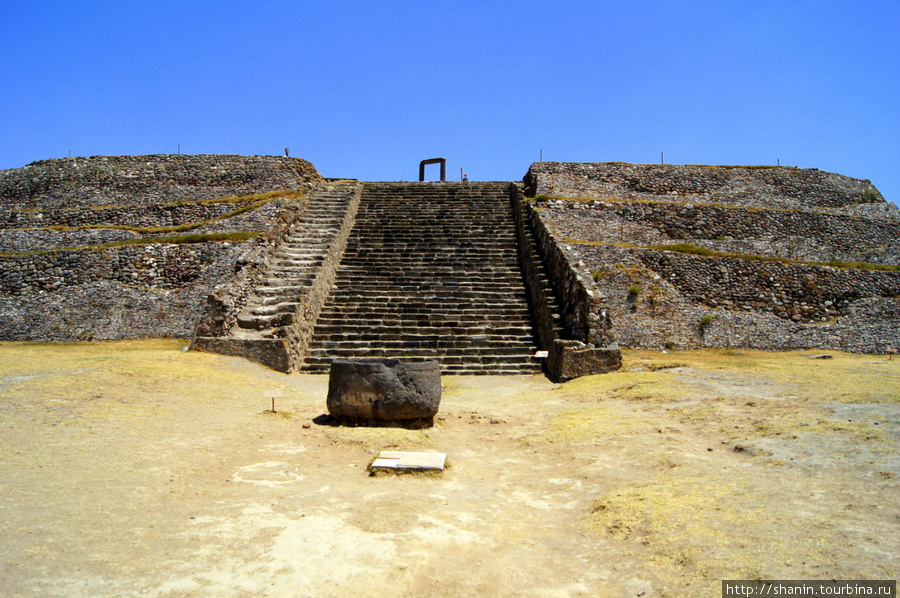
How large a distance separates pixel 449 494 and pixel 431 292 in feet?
35.5

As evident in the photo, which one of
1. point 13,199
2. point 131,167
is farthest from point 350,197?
point 13,199

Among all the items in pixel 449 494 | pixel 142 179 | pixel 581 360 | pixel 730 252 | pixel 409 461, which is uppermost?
pixel 142 179

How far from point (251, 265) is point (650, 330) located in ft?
34.2

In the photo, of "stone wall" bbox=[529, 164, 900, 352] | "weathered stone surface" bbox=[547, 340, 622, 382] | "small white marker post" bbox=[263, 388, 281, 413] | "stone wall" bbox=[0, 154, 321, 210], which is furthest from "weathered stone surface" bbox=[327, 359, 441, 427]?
"stone wall" bbox=[0, 154, 321, 210]

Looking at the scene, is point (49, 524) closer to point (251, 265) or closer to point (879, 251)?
point (251, 265)

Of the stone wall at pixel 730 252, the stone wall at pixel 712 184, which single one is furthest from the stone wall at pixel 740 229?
the stone wall at pixel 712 184

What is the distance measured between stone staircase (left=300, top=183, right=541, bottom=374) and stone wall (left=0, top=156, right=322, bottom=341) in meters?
2.55

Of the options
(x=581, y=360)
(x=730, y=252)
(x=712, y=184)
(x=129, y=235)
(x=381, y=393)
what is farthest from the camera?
(x=712, y=184)

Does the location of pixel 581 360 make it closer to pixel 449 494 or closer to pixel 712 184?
pixel 449 494

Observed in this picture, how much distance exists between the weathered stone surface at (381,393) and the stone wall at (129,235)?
812 cm

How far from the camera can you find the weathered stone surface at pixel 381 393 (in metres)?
8.45

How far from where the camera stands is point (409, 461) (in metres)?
6.53

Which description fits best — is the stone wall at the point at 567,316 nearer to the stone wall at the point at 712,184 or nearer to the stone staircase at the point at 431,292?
the stone staircase at the point at 431,292

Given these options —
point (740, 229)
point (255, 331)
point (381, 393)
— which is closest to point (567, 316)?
point (381, 393)
